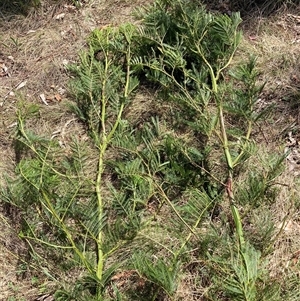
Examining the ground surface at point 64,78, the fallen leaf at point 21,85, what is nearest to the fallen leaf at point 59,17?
the ground surface at point 64,78

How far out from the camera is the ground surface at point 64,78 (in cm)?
247

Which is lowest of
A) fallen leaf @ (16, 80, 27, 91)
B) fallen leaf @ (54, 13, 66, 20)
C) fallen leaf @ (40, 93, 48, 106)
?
fallen leaf @ (40, 93, 48, 106)

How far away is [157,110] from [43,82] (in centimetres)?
74

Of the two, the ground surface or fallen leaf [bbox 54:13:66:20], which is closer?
the ground surface

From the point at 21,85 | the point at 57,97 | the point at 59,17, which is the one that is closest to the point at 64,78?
the point at 57,97

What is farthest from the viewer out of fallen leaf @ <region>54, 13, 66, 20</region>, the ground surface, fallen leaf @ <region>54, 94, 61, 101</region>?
fallen leaf @ <region>54, 13, 66, 20</region>

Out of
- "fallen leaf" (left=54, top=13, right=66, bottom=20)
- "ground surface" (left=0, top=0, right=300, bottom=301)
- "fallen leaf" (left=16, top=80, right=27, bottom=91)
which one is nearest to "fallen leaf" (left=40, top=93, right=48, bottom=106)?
"ground surface" (left=0, top=0, right=300, bottom=301)

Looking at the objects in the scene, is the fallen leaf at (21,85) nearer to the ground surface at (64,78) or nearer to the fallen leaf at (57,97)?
the ground surface at (64,78)

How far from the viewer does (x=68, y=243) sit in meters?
2.46

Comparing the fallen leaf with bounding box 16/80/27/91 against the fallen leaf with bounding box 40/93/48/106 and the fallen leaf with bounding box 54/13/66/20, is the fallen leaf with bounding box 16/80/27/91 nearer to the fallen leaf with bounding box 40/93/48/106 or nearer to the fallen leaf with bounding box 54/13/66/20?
the fallen leaf with bounding box 40/93/48/106

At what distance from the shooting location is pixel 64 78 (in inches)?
122

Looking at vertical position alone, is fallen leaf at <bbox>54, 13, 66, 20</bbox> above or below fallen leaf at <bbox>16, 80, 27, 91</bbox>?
above

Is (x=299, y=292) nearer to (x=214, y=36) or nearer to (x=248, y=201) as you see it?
(x=248, y=201)

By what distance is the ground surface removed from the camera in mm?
2473
